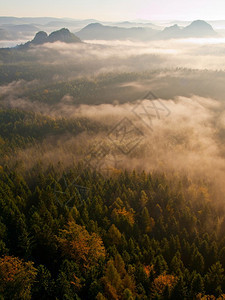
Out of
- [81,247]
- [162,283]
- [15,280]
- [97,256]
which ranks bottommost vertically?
[162,283]

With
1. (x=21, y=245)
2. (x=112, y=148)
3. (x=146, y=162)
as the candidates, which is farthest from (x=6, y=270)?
(x=112, y=148)

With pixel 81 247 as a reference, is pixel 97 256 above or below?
below

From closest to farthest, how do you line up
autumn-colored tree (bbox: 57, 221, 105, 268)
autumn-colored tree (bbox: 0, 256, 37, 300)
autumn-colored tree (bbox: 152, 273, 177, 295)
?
autumn-colored tree (bbox: 0, 256, 37, 300) < autumn-colored tree (bbox: 152, 273, 177, 295) < autumn-colored tree (bbox: 57, 221, 105, 268)

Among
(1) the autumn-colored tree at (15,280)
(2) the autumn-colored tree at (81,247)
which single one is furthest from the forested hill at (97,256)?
(1) the autumn-colored tree at (15,280)

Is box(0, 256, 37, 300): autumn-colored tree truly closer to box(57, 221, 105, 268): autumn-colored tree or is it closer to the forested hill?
the forested hill

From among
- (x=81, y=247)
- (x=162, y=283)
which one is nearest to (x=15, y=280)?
(x=81, y=247)

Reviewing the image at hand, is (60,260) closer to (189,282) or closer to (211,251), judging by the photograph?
(189,282)

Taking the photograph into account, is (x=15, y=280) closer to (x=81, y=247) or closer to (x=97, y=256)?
(x=81, y=247)

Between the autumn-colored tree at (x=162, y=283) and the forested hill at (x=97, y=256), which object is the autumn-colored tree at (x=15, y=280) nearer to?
the forested hill at (x=97, y=256)

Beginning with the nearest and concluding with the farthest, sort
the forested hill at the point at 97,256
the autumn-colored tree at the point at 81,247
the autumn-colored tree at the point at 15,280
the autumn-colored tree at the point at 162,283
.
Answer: the autumn-colored tree at the point at 15,280
the forested hill at the point at 97,256
the autumn-colored tree at the point at 162,283
the autumn-colored tree at the point at 81,247

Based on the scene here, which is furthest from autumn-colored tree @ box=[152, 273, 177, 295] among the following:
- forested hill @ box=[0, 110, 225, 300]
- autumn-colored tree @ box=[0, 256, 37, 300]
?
autumn-colored tree @ box=[0, 256, 37, 300]

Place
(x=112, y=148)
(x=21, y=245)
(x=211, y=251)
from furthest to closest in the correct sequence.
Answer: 1. (x=112, y=148)
2. (x=211, y=251)
3. (x=21, y=245)
